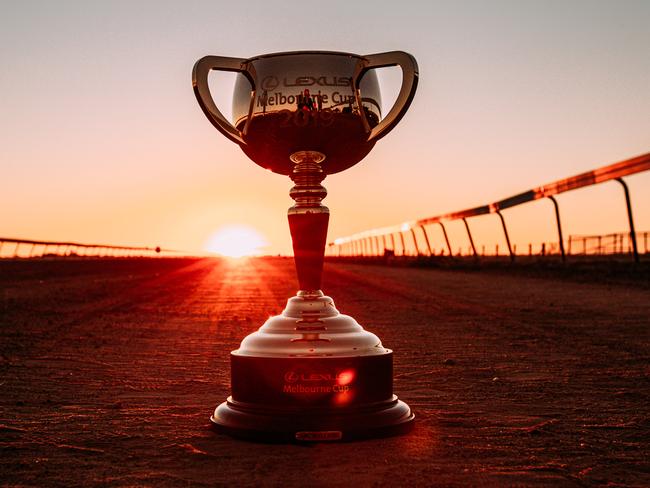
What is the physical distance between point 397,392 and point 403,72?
1790mm

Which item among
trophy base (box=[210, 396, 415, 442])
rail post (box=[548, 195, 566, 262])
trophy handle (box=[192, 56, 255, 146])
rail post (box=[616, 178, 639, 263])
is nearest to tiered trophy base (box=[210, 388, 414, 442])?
A: trophy base (box=[210, 396, 415, 442])

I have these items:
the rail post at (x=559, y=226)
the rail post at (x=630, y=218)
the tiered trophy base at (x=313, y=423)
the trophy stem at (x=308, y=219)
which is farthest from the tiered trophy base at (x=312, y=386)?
the rail post at (x=559, y=226)

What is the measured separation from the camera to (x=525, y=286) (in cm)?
1457

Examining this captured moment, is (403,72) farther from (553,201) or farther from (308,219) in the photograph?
(553,201)

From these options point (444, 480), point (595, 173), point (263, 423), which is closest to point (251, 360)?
point (263, 423)

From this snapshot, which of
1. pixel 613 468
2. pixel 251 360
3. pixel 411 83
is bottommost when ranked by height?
pixel 613 468

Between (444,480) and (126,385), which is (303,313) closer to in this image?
(444,480)

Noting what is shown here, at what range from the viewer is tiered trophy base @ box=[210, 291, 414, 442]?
3188 mm

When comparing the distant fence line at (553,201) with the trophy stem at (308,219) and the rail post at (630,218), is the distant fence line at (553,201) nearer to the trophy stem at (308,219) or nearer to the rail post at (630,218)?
the rail post at (630,218)

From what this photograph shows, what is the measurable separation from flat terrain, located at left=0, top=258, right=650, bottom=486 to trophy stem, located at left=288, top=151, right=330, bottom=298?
0.80 m

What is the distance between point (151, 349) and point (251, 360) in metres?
3.23

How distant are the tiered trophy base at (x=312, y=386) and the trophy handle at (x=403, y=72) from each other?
37.2 inches

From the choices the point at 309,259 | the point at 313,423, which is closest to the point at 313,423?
the point at 313,423

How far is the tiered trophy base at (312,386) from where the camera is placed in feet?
10.5
